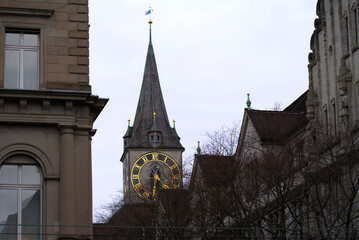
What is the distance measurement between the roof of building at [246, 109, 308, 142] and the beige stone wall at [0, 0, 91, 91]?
51.8ft

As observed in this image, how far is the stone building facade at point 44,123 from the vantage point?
31969mm

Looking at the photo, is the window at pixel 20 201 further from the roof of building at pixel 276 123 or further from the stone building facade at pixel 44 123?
the roof of building at pixel 276 123

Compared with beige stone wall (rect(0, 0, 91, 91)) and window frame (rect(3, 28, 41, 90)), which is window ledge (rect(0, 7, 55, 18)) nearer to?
beige stone wall (rect(0, 0, 91, 91))

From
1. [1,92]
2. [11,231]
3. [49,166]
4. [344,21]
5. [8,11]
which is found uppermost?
[344,21]

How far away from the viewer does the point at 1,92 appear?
31.8 m

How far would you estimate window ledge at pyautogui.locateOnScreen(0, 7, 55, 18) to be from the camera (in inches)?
1313

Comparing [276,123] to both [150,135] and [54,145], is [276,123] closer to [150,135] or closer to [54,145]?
[54,145]

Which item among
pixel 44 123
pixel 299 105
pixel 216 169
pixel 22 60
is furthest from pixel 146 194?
pixel 44 123

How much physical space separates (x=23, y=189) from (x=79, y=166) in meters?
1.98

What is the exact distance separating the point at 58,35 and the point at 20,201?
5850 millimetres

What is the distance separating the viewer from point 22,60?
1312 inches

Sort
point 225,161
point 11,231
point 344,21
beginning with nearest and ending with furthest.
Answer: point 11,231, point 225,161, point 344,21

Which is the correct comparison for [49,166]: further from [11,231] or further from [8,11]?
[8,11]

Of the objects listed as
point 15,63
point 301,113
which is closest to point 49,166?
point 15,63
